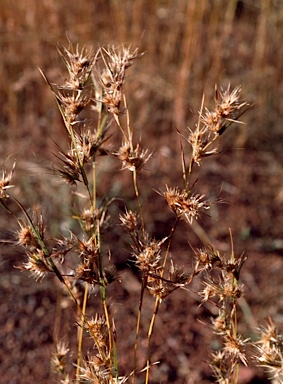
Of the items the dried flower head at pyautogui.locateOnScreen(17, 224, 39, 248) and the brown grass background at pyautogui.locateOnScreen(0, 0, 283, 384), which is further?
the brown grass background at pyautogui.locateOnScreen(0, 0, 283, 384)

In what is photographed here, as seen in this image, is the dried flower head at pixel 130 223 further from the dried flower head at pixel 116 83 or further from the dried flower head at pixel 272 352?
the dried flower head at pixel 272 352

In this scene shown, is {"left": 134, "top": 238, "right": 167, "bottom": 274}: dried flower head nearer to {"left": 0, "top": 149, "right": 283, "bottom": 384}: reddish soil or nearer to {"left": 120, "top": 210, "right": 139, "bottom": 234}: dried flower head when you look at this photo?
{"left": 120, "top": 210, "right": 139, "bottom": 234}: dried flower head

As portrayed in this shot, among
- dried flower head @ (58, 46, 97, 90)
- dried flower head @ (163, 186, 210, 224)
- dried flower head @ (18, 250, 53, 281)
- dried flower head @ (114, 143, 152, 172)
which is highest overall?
dried flower head @ (58, 46, 97, 90)

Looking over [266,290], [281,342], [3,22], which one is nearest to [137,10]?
[3,22]

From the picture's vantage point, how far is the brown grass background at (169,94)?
2.79 meters

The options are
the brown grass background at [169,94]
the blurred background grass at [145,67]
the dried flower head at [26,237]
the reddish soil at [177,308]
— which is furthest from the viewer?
the blurred background grass at [145,67]

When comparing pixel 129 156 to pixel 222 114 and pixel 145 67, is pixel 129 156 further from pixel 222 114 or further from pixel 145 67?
pixel 145 67

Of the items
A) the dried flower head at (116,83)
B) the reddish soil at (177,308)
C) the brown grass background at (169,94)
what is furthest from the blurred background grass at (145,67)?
the dried flower head at (116,83)

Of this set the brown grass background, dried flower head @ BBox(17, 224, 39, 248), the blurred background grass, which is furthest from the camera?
the blurred background grass

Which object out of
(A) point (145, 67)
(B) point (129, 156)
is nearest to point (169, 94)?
(A) point (145, 67)

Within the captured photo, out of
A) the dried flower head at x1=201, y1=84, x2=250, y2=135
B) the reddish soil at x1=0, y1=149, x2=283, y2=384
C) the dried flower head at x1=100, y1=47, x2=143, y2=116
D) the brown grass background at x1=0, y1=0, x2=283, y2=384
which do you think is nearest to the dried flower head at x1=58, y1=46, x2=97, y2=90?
the dried flower head at x1=100, y1=47, x2=143, y2=116

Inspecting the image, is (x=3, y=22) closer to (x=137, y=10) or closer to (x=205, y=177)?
(x=137, y=10)

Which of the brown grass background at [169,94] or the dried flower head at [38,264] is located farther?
the brown grass background at [169,94]

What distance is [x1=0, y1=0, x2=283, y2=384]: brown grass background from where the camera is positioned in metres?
2.79
